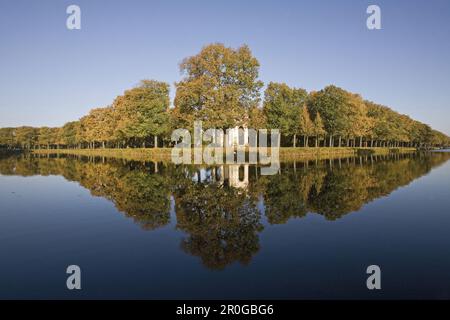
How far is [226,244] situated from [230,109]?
151 feet

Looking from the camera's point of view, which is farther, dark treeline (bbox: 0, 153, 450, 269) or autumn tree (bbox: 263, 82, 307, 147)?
autumn tree (bbox: 263, 82, 307, 147)

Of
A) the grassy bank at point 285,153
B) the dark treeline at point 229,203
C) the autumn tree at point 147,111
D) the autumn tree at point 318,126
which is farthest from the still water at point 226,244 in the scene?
the autumn tree at point 318,126

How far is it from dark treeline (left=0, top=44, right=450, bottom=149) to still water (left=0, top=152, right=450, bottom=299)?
36.5 meters

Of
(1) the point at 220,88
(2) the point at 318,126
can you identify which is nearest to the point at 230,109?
(1) the point at 220,88

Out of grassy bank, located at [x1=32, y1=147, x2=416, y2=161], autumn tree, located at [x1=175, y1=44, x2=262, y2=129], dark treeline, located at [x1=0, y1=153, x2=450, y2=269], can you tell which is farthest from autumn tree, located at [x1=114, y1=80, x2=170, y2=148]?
dark treeline, located at [x1=0, y1=153, x2=450, y2=269]

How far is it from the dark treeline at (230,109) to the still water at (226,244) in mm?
36453

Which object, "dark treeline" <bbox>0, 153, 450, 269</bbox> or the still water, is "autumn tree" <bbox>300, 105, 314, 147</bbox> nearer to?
"dark treeline" <bbox>0, 153, 450, 269</bbox>

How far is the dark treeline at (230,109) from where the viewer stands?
56.7 metres

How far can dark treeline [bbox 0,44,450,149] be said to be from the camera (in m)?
56.7

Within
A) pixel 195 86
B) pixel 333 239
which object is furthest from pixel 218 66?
pixel 333 239

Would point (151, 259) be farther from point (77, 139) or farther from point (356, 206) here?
point (77, 139)

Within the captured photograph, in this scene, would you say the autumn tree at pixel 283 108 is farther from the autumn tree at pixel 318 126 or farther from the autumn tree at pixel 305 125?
the autumn tree at pixel 318 126

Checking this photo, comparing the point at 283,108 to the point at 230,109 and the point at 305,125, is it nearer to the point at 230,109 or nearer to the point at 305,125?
the point at 305,125
